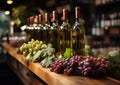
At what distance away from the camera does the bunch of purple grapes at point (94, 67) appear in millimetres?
1287

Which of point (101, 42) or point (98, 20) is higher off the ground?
point (98, 20)

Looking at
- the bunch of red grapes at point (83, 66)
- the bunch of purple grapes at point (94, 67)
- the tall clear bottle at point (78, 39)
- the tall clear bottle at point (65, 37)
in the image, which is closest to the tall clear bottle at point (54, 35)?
the tall clear bottle at point (65, 37)

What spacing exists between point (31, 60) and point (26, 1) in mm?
6359

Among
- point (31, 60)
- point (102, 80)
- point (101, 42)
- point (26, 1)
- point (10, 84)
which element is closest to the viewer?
point (102, 80)

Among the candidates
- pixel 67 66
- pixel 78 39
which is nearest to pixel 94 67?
pixel 67 66

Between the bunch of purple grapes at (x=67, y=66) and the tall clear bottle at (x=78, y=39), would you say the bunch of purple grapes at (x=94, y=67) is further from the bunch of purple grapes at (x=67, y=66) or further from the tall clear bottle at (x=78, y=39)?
the tall clear bottle at (x=78, y=39)

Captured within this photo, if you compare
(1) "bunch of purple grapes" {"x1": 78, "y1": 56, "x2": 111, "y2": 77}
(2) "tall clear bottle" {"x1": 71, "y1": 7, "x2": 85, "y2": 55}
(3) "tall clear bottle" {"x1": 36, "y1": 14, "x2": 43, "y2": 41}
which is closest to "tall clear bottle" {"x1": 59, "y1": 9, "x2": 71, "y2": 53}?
(2) "tall clear bottle" {"x1": 71, "y1": 7, "x2": 85, "y2": 55}

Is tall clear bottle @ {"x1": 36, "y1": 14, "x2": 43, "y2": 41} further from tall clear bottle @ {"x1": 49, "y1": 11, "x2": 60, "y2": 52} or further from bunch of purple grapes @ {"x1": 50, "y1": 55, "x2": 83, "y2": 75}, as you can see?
bunch of purple grapes @ {"x1": 50, "y1": 55, "x2": 83, "y2": 75}

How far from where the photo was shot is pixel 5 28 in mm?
12234

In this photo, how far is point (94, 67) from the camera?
4.28 feet

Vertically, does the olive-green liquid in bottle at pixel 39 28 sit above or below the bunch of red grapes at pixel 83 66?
above

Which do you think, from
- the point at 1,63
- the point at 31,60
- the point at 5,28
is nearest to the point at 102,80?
the point at 31,60

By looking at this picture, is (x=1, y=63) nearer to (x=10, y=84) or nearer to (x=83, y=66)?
(x=10, y=84)

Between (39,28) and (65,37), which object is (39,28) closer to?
(39,28)
